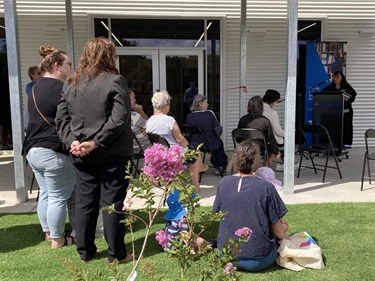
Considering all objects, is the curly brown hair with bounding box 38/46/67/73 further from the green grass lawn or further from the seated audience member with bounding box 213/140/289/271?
the seated audience member with bounding box 213/140/289/271

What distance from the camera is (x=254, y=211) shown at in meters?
2.68

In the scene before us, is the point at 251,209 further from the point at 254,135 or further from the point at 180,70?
the point at 180,70

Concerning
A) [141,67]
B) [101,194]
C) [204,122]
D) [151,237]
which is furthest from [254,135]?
[141,67]

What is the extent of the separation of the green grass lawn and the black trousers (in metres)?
0.20

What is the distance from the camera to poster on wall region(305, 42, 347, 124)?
8117 mm

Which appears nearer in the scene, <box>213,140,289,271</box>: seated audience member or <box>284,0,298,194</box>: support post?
<box>213,140,289,271</box>: seated audience member

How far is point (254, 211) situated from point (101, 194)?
1081mm

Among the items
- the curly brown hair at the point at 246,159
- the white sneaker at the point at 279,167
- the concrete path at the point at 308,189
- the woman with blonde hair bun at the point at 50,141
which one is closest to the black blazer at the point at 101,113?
the woman with blonde hair bun at the point at 50,141

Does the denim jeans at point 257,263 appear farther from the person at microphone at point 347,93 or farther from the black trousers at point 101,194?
the person at microphone at point 347,93

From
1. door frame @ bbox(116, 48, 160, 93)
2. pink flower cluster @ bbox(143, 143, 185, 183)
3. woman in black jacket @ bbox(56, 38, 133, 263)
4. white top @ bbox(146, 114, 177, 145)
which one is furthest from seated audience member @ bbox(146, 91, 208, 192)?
door frame @ bbox(116, 48, 160, 93)

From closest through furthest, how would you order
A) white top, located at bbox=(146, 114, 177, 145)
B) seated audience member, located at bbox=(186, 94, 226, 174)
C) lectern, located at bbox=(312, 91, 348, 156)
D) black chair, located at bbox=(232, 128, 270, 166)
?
white top, located at bbox=(146, 114, 177, 145), black chair, located at bbox=(232, 128, 270, 166), seated audience member, located at bbox=(186, 94, 226, 174), lectern, located at bbox=(312, 91, 348, 156)

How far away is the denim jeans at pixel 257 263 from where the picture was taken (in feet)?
9.04

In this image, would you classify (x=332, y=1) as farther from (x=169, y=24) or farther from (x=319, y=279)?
(x=319, y=279)

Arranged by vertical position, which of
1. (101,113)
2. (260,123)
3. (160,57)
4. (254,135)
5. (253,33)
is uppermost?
(253,33)
